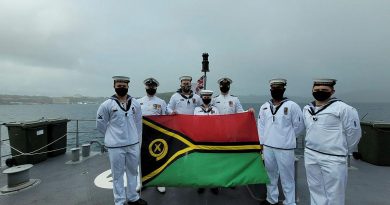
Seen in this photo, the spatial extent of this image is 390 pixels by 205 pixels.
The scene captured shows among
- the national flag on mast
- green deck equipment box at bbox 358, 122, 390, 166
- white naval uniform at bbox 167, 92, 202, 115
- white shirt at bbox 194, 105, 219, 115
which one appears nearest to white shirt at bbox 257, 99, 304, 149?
white shirt at bbox 194, 105, 219, 115

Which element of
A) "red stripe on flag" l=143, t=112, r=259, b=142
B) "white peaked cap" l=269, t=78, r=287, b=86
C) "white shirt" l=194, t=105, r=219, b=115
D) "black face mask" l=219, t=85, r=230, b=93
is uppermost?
"white peaked cap" l=269, t=78, r=287, b=86

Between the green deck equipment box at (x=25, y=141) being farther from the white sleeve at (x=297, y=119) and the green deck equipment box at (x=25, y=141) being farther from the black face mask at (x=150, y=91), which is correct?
Answer: the white sleeve at (x=297, y=119)

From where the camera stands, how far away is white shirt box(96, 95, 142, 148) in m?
4.21

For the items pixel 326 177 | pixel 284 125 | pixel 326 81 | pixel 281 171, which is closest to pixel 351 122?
pixel 326 81

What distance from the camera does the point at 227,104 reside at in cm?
566

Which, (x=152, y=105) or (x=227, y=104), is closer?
(x=152, y=105)

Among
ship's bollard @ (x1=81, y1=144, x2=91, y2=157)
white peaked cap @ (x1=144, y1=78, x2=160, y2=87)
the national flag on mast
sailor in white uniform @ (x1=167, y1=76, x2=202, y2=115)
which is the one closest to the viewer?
white peaked cap @ (x1=144, y1=78, x2=160, y2=87)

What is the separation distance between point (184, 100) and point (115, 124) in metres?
1.91

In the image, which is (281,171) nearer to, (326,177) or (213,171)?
(326,177)

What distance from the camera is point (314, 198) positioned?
12.2 feet

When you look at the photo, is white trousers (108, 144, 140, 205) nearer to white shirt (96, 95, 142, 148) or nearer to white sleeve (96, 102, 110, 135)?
white shirt (96, 95, 142, 148)

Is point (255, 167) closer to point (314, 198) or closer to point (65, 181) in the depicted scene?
point (314, 198)

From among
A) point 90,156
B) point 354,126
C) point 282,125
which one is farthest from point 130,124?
point 90,156

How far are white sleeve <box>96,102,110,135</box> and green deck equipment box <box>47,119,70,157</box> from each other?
4436mm
